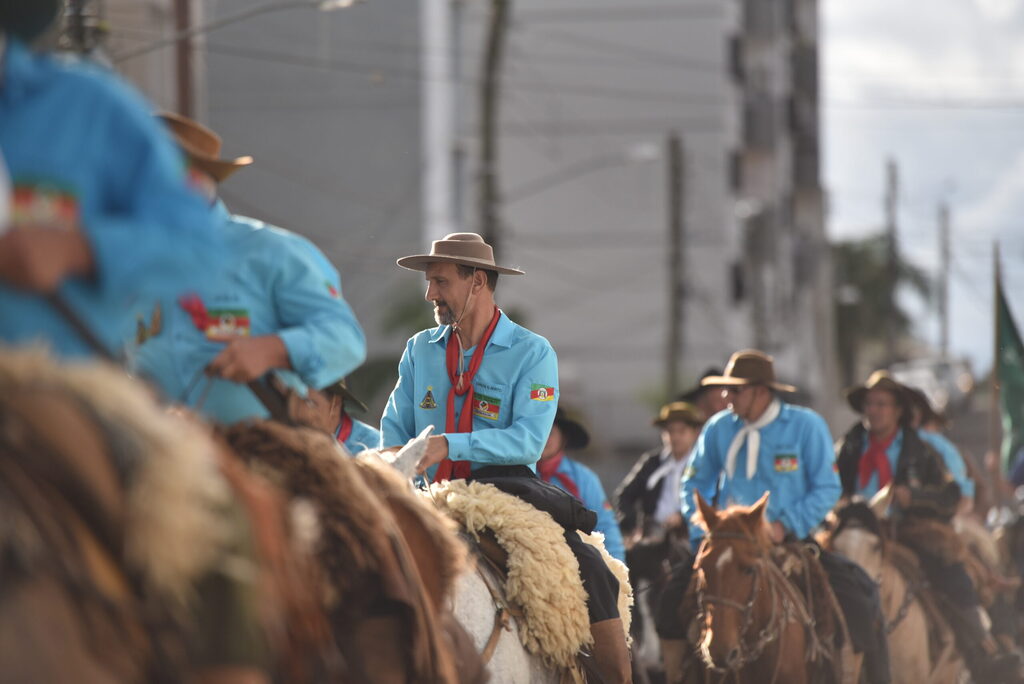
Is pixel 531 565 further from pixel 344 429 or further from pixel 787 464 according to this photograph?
pixel 787 464

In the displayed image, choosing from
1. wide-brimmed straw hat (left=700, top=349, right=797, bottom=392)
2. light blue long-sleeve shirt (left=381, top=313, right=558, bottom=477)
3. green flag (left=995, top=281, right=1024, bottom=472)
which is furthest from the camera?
green flag (left=995, top=281, right=1024, bottom=472)

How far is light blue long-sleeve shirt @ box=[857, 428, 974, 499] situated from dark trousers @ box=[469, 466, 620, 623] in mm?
6835

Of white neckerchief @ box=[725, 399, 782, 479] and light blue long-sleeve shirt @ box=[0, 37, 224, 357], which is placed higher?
light blue long-sleeve shirt @ box=[0, 37, 224, 357]

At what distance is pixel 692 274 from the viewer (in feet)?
156

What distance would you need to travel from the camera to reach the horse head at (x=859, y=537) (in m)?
12.2

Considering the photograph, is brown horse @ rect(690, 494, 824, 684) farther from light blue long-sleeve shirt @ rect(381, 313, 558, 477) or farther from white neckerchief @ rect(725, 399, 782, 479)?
light blue long-sleeve shirt @ rect(381, 313, 558, 477)

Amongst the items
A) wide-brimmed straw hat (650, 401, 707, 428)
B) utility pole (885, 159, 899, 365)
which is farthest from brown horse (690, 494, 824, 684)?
utility pole (885, 159, 899, 365)

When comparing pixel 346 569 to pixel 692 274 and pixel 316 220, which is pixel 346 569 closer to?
pixel 316 220

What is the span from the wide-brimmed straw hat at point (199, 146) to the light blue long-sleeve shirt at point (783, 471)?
245 inches

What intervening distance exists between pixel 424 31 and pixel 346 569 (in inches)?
1262

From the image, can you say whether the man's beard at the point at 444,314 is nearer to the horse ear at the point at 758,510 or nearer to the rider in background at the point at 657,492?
the horse ear at the point at 758,510

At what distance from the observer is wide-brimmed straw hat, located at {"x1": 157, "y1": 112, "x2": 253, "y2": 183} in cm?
490

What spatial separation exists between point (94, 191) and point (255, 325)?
4.02 feet

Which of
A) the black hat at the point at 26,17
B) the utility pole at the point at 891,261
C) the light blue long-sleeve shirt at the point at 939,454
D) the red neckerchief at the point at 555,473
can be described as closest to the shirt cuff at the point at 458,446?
the black hat at the point at 26,17
